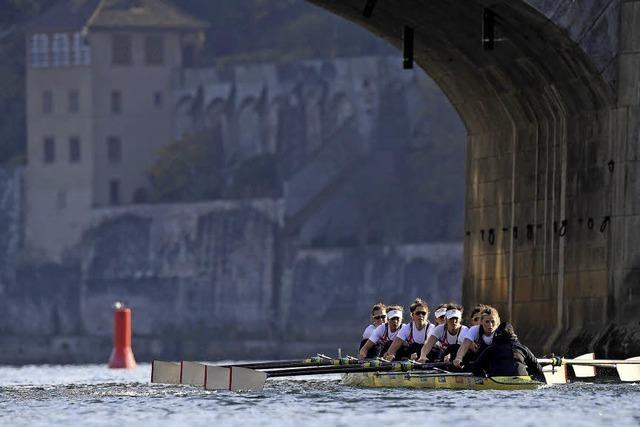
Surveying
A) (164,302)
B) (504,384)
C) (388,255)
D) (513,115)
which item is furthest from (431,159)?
(504,384)

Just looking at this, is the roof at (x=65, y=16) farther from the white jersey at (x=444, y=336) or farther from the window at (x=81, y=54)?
the white jersey at (x=444, y=336)

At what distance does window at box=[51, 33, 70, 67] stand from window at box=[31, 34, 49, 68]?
1.81ft

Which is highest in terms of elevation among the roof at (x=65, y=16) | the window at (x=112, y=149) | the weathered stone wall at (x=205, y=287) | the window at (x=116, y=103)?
the roof at (x=65, y=16)

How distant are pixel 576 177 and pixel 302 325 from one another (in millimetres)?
102864

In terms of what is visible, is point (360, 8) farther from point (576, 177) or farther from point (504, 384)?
point (504, 384)

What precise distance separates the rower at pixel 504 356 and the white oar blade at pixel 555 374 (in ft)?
4.61

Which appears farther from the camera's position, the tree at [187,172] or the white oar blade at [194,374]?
the tree at [187,172]

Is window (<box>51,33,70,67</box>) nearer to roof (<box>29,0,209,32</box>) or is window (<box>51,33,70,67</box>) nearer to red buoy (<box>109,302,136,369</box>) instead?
roof (<box>29,0,209,32</box>)

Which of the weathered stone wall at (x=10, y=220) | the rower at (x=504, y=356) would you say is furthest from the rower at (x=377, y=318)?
the weathered stone wall at (x=10, y=220)

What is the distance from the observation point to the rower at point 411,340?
4362 cm

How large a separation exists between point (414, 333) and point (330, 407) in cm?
Result: 610

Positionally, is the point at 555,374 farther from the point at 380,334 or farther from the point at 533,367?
the point at 380,334

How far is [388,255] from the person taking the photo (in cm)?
15200

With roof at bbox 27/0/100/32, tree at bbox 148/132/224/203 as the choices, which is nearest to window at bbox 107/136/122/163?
tree at bbox 148/132/224/203
